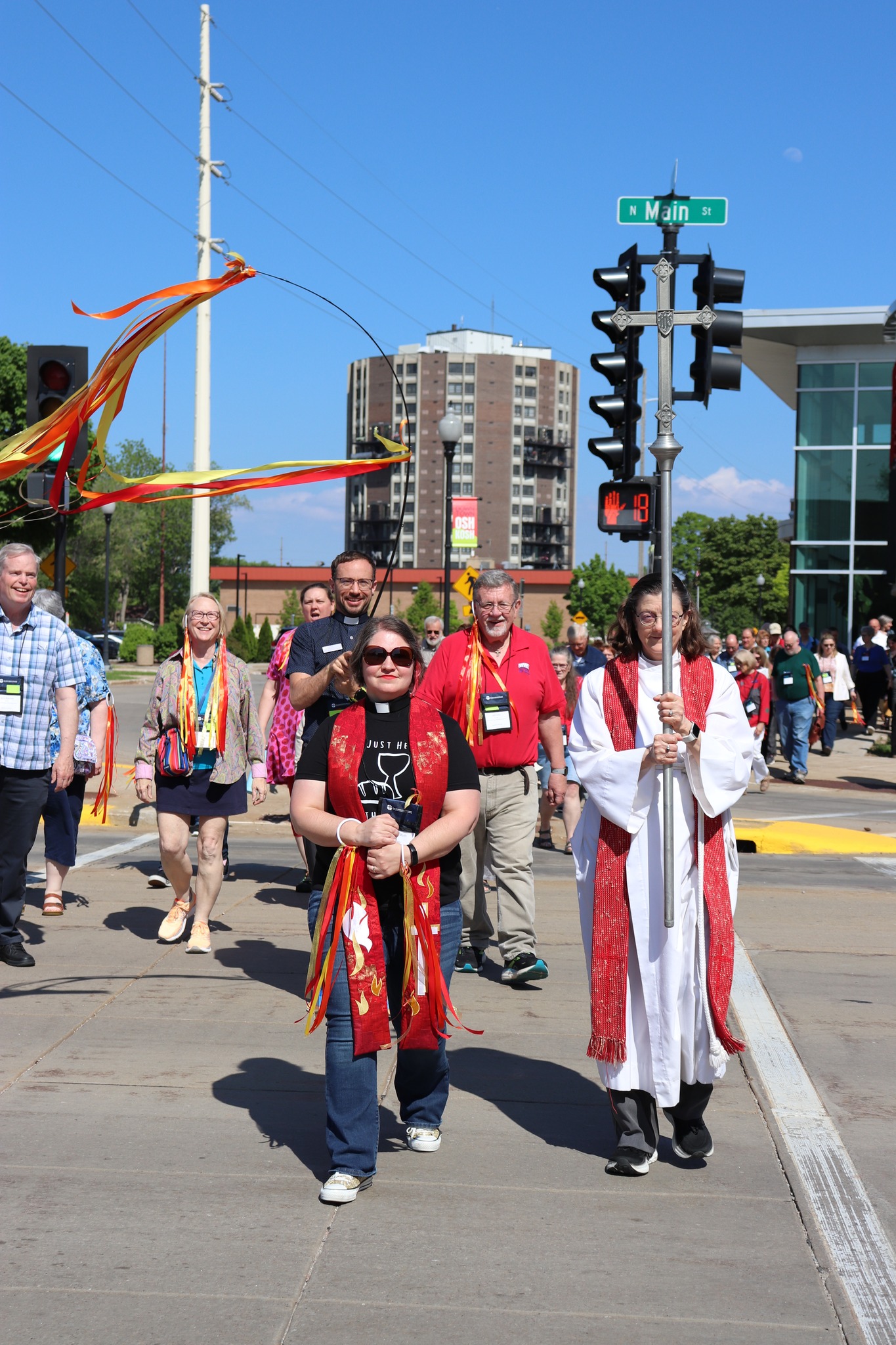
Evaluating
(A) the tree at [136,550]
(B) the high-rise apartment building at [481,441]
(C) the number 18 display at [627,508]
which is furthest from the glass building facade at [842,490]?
(B) the high-rise apartment building at [481,441]

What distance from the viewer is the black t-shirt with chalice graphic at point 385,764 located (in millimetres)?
4309

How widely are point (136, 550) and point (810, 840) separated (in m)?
86.1

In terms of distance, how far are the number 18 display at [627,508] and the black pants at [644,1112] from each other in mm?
6224

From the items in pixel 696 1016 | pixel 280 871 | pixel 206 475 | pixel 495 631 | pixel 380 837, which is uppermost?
pixel 206 475

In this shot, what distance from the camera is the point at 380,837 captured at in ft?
13.7

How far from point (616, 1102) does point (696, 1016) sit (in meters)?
0.38

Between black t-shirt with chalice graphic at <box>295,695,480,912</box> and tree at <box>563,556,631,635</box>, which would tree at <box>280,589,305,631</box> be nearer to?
tree at <box>563,556,631,635</box>

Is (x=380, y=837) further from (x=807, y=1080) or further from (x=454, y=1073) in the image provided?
(x=807, y=1080)

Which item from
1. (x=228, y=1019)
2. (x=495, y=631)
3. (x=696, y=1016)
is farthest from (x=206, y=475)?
(x=696, y=1016)

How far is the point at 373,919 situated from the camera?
4.27 meters

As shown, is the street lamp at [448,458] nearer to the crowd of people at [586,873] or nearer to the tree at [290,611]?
the crowd of people at [586,873]

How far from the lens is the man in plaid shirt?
726 cm

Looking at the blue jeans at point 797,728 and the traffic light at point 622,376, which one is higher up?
the traffic light at point 622,376

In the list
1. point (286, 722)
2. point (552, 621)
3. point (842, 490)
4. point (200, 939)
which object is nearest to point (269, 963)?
point (200, 939)
